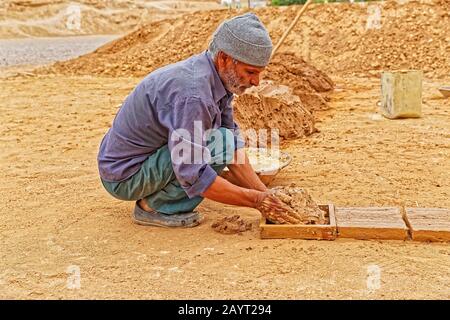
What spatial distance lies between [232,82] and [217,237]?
0.87m

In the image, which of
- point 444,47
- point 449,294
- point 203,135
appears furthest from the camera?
point 444,47

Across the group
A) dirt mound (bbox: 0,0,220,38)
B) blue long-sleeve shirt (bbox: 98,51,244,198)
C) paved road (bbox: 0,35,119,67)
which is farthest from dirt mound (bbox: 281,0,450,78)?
dirt mound (bbox: 0,0,220,38)

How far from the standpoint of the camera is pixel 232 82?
3402mm

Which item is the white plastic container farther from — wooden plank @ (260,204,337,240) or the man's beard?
the man's beard

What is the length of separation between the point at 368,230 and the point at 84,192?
2145mm

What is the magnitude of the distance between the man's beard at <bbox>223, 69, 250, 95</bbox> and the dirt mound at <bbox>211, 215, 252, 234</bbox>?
783 millimetres

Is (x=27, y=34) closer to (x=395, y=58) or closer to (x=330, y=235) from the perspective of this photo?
(x=395, y=58)

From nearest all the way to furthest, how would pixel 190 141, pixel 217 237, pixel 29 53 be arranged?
pixel 190 141, pixel 217 237, pixel 29 53

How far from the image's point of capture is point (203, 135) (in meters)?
3.27

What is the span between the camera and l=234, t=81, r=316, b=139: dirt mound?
6.41 m

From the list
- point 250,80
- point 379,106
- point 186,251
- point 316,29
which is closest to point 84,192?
point 186,251

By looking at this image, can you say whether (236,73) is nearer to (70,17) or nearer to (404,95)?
(404,95)

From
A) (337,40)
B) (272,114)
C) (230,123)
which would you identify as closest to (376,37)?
(337,40)

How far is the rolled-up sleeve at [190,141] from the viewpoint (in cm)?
323
